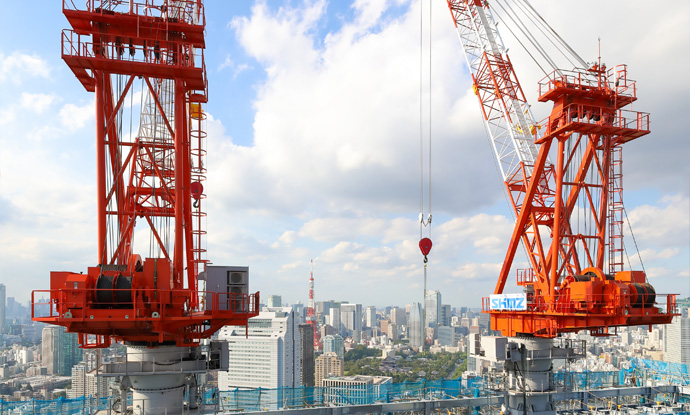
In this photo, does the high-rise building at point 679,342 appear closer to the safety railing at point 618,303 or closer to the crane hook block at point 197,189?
the safety railing at point 618,303

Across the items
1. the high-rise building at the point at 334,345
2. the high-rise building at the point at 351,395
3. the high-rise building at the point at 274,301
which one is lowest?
the high-rise building at the point at 334,345

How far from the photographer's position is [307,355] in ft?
359

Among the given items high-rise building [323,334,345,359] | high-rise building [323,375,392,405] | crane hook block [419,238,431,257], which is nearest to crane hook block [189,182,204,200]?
high-rise building [323,375,392,405]

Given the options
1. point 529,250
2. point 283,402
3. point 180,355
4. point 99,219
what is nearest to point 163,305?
point 180,355

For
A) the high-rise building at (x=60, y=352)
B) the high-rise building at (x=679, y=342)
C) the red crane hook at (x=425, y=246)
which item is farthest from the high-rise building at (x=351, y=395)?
the high-rise building at (x=60, y=352)

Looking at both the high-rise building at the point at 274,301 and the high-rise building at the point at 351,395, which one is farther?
the high-rise building at the point at 274,301

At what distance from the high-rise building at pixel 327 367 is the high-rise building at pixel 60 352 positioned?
58564 mm

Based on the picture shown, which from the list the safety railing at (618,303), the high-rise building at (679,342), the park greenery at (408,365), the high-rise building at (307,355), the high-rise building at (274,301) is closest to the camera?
the safety railing at (618,303)

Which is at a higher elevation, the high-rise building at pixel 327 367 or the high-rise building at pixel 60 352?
the high-rise building at pixel 60 352

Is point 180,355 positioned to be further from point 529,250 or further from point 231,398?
point 529,250

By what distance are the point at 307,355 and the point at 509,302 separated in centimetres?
9076

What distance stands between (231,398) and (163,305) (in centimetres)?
942

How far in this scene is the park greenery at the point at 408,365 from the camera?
128775 mm

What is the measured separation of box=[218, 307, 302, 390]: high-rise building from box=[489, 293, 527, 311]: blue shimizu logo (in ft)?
193
